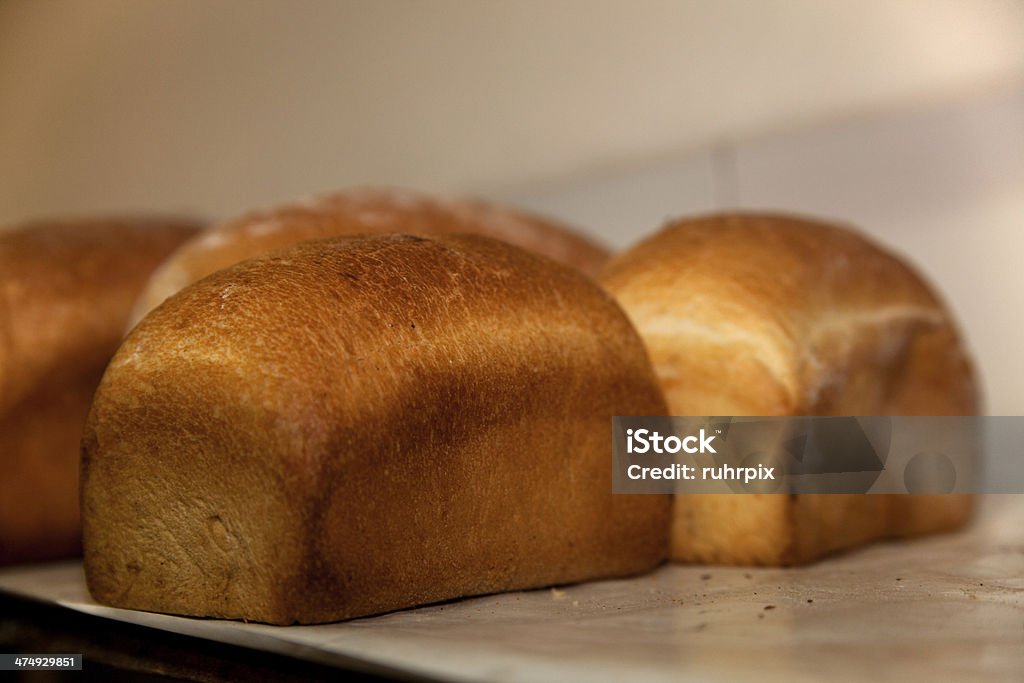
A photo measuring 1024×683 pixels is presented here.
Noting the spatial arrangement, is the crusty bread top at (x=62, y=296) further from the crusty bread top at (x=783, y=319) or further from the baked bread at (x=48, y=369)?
the crusty bread top at (x=783, y=319)

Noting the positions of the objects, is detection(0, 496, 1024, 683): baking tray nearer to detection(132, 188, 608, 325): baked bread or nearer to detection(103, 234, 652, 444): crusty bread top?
detection(103, 234, 652, 444): crusty bread top

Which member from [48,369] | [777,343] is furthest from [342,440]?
[48,369]

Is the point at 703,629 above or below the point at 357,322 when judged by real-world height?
below

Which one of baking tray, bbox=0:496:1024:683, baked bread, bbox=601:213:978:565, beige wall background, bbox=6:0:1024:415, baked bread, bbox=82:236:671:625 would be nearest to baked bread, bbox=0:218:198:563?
baking tray, bbox=0:496:1024:683

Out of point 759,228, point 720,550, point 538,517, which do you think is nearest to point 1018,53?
point 759,228

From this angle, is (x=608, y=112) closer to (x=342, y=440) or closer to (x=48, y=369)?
(x=48, y=369)

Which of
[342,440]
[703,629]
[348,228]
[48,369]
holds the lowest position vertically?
Result: [703,629]

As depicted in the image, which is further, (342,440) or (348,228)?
(348,228)

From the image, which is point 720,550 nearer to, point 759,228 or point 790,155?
point 759,228
